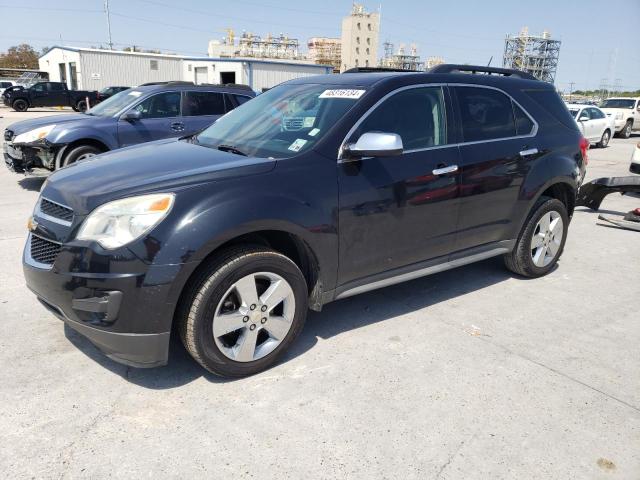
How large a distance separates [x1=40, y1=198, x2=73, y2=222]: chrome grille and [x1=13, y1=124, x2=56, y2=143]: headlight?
547 centimetres

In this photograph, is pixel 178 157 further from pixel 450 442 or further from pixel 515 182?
pixel 515 182

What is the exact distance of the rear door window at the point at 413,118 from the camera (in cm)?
353

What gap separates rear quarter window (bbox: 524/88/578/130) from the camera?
4.68 meters

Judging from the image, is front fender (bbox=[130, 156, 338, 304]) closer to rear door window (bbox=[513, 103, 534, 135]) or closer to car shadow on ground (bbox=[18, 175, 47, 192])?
rear door window (bbox=[513, 103, 534, 135])

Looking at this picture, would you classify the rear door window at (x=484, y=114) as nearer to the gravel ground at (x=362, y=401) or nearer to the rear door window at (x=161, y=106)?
the gravel ground at (x=362, y=401)

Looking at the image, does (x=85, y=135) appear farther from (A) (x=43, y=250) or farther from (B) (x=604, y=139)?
(B) (x=604, y=139)

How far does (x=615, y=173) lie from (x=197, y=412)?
43.0ft

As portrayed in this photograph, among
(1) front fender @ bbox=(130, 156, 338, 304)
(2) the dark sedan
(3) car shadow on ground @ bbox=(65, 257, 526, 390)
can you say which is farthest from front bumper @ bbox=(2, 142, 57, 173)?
(1) front fender @ bbox=(130, 156, 338, 304)

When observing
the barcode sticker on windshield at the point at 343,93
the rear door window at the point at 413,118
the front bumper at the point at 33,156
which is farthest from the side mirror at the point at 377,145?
the front bumper at the point at 33,156

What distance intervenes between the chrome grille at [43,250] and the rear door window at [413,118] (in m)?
1.96

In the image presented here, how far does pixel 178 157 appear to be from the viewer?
3352mm

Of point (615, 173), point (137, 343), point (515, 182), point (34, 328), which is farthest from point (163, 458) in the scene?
point (615, 173)

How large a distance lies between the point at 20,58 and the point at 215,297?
11044 cm

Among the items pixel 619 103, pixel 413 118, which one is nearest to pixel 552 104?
pixel 413 118
